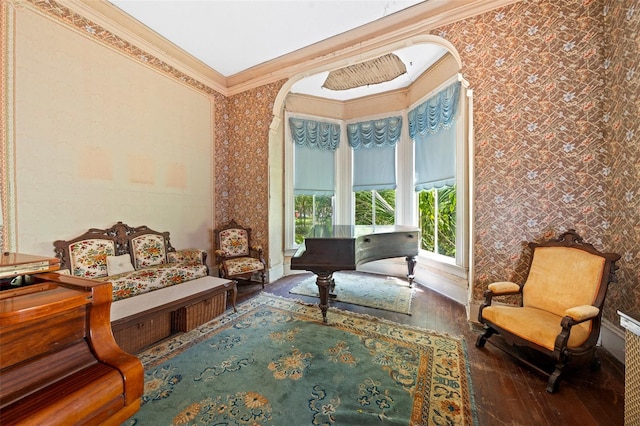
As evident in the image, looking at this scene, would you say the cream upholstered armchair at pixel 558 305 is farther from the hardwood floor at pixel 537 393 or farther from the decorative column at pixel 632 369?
the decorative column at pixel 632 369

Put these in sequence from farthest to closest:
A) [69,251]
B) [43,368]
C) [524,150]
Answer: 1. [69,251]
2. [524,150]
3. [43,368]

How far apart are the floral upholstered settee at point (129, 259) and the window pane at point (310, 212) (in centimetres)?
195

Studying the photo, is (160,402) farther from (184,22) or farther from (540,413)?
(184,22)

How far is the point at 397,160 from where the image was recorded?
188 inches

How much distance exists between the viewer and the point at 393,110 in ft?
15.8

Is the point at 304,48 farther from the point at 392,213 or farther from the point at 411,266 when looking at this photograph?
A: the point at 411,266

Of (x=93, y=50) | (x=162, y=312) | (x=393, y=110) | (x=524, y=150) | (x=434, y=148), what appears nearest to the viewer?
(x=162, y=312)

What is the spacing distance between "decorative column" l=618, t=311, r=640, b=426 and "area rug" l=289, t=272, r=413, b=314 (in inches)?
70.4

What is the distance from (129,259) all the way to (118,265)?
16 cm

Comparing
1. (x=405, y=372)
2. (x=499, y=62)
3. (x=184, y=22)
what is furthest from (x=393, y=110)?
(x=405, y=372)

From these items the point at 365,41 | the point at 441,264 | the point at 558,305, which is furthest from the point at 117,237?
the point at 558,305

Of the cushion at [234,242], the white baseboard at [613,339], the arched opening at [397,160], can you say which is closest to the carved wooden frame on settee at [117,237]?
the cushion at [234,242]

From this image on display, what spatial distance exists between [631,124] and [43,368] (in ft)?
12.4

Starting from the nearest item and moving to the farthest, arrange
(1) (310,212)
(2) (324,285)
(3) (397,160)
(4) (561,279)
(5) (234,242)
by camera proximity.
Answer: (4) (561,279)
(2) (324,285)
(5) (234,242)
(3) (397,160)
(1) (310,212)
